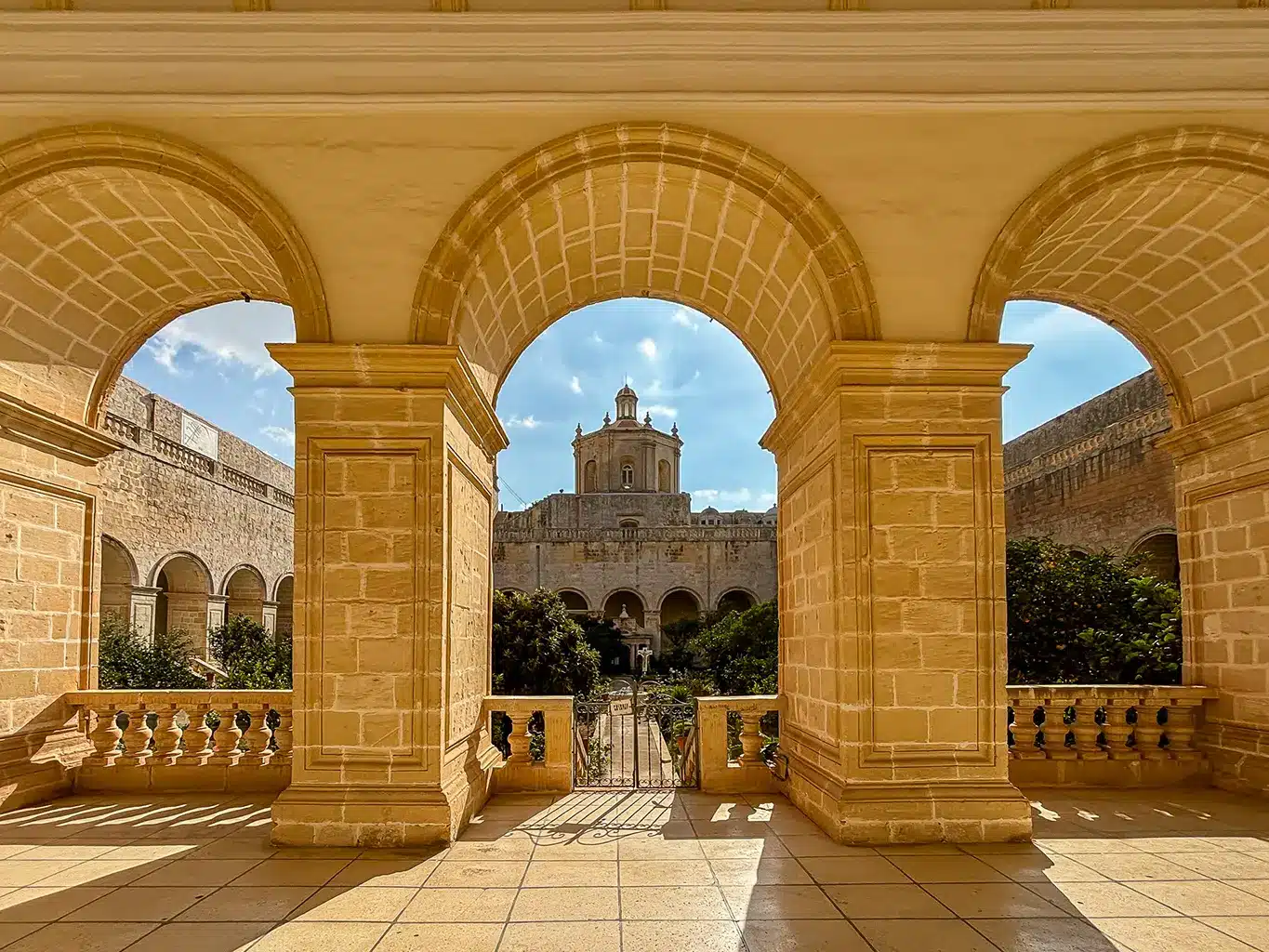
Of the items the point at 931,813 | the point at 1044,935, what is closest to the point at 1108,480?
the point at 931,813

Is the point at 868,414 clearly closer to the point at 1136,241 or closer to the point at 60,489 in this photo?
the point at 1136,241

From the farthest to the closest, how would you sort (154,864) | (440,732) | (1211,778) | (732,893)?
(1211,778) < (440,732) < (154,864) < (732,893)

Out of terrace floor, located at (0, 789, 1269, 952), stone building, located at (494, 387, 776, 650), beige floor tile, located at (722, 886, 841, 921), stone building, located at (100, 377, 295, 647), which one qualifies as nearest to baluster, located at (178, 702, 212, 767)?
terrace floor, located at (0, 789, 1269, 952)

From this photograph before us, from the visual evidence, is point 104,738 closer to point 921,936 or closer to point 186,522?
point 921,936

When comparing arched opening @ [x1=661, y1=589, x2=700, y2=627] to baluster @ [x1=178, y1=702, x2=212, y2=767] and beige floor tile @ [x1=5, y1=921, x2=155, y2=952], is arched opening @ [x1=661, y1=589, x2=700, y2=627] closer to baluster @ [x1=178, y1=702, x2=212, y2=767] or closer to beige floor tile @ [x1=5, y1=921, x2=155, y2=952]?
baluster @ [x1=178, y1=702, x2=212, y2=767]

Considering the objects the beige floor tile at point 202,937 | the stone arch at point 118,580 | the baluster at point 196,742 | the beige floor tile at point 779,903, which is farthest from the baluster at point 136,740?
the stone arch at point 118,580

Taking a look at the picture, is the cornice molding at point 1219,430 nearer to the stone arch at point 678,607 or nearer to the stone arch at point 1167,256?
the stone arch at point 1167,256

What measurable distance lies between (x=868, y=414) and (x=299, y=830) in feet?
12.5

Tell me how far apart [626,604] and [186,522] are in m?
20.1

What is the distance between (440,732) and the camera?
476 centimetres

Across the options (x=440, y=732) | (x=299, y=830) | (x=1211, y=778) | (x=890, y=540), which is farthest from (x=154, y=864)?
(x=1211, y=778)

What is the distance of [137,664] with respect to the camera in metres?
10.3

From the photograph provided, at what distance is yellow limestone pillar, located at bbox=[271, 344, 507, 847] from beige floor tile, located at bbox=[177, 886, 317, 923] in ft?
2.11

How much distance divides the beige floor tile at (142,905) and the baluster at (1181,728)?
6.23 metres
